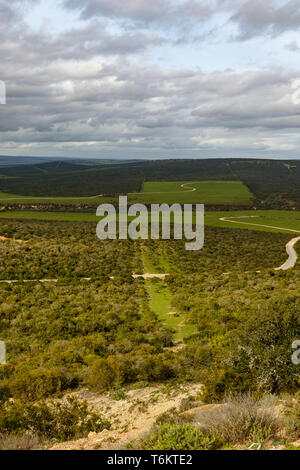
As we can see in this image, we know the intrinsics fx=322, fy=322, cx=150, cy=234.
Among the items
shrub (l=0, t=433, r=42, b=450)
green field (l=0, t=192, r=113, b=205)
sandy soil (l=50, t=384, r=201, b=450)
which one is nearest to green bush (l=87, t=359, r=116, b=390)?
sandy soil (l=50, t=384, r=201, b=450)

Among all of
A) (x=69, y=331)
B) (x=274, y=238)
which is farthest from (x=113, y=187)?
(x=69, y=331)

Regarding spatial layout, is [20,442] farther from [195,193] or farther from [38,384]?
[195,193]

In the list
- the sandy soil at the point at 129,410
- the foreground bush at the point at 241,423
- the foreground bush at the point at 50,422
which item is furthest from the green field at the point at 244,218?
the foreground bush at the point at 50,422

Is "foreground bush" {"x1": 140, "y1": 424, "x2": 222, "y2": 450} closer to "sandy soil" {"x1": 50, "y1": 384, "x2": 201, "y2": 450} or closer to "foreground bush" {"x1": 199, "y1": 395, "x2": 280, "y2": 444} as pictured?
"foreground bush" {"x1": 199, "y1": 395, "x2": 280, "y2": 444}

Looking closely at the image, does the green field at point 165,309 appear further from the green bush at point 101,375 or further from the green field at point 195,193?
the green field at point 195,193

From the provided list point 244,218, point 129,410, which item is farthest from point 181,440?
point 244,218

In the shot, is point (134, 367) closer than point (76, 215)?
Yes
